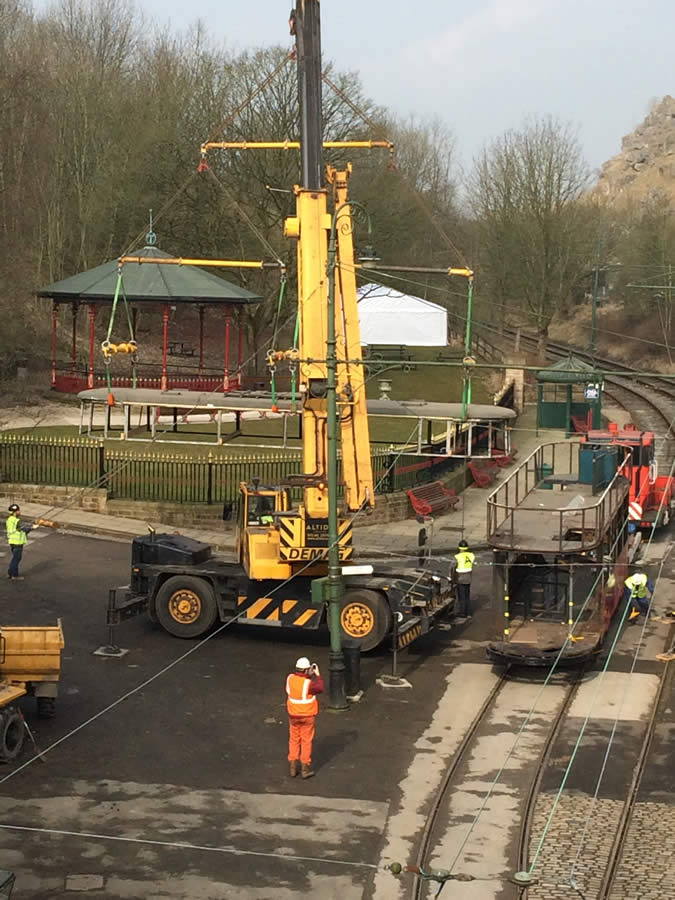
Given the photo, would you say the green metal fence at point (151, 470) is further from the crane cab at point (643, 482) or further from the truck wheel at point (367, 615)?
the truck wheel at point (367, 615)

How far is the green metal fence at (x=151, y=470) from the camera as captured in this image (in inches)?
1340

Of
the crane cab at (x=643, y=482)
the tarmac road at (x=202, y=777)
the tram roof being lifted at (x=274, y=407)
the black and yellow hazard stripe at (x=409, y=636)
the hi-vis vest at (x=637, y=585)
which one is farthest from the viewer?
the crane cab at (x=643, y=482)

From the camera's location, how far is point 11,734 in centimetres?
1711

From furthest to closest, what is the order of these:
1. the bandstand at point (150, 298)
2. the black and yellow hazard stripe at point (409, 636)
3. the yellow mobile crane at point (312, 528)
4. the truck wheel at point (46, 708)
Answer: the bandstand at point (150, 298)
the yellow mobile crane at point (312, 528)
the black and yellow hazard stripe at point (409, 636)
the truck wheel at point (46, 708)

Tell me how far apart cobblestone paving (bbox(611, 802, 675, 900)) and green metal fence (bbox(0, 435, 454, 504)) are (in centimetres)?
1839

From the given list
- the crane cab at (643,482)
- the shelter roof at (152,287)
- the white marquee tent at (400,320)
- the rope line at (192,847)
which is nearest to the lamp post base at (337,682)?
the rope line at (192,847)

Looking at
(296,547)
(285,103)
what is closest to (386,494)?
(296,547)

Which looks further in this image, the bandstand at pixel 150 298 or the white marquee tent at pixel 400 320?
the white marquee tent at pixel 400 320

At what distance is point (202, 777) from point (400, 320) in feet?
147

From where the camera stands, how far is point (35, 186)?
56.5 metres

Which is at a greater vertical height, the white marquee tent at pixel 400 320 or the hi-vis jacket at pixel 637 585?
the white marquee tent at pixel 400 320

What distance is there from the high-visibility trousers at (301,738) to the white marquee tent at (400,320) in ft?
142

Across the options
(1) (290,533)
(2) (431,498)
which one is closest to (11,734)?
(1) (290,533)

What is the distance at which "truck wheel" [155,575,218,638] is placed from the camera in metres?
23.4
